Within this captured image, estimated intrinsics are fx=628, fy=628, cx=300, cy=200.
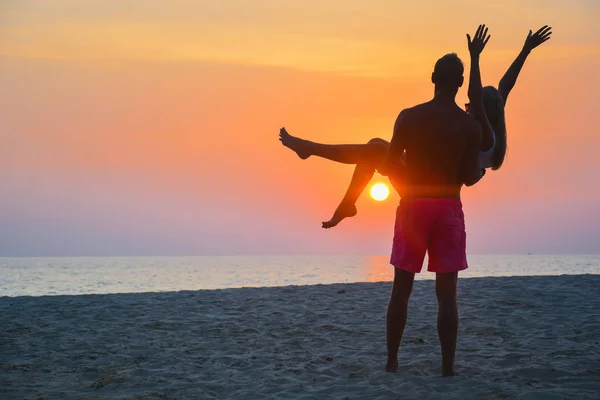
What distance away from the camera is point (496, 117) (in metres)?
5.83

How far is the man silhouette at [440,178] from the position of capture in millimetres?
5500

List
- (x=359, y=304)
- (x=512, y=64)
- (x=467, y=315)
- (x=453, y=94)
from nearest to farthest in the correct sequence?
1. (x=453, y=94)
2. (x=512, y=64)
3. (x=467, y=315)
4. (x=359, y=304)

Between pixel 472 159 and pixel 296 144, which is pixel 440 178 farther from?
pixel 296 144

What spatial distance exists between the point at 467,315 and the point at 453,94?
4.39m

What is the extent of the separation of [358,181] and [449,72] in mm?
1341

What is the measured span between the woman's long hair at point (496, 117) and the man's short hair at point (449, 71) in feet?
1.15

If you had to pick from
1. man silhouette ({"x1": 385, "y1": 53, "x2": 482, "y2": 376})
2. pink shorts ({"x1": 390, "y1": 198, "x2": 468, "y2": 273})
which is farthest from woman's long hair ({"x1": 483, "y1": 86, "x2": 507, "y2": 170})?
pink shorts ({"x1": 390, "y1": 198, "x2": 468, "y2": 273})

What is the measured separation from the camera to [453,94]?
5660 millimetres

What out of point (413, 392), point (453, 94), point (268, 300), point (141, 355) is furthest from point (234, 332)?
point (453, 94)

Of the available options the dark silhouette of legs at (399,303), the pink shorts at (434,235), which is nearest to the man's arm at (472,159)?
the pink shorts at (434,235)

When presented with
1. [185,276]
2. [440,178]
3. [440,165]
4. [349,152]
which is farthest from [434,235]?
[185,276]

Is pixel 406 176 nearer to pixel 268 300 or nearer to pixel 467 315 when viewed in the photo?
pixel 467 315

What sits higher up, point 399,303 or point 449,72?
point 449,72

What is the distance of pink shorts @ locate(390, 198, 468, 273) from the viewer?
5547 millimetres
